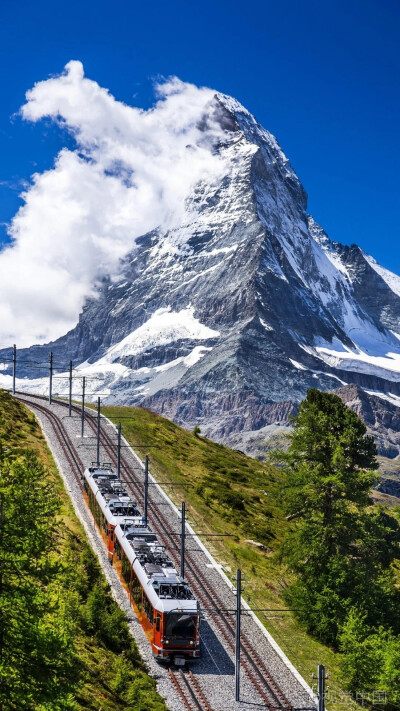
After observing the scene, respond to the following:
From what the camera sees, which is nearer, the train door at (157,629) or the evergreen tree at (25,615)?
the evergreen tree at (25,615)

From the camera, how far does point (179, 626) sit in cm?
3759

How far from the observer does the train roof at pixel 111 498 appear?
170ft

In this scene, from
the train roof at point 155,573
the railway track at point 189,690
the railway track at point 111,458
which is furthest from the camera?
the train roof at point 155,573

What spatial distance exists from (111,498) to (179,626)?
20.3m

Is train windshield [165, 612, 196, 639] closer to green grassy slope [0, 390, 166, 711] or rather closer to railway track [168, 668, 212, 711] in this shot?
railway track [168, 668, 212, 711]

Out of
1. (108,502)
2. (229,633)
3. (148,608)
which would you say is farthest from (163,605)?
(108,502)

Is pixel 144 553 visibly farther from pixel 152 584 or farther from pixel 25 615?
pixel 25 615

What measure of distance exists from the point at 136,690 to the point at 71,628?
6907 mm

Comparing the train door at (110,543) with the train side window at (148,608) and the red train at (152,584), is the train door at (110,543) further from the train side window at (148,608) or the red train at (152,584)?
the train side window at (148,608)

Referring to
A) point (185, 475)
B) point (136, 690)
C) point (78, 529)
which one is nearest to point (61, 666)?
point (136, 690)

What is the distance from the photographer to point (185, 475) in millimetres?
91125

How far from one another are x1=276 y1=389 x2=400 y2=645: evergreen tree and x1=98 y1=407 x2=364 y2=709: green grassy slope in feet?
6.59

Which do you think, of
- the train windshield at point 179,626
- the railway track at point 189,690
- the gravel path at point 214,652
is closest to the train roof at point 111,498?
the gravel path at point 214,652

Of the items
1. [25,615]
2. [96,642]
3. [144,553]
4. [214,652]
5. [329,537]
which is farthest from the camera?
[329,537]
